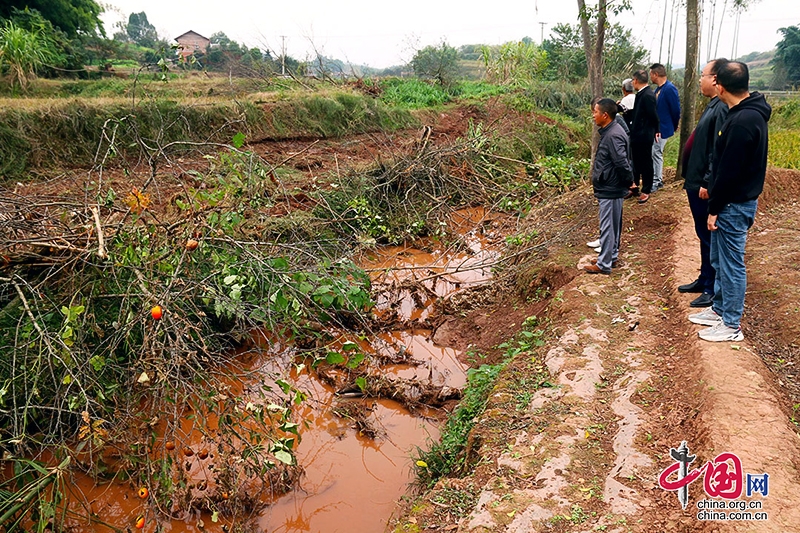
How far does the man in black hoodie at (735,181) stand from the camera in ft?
10.6

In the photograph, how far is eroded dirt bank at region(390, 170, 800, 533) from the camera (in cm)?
259

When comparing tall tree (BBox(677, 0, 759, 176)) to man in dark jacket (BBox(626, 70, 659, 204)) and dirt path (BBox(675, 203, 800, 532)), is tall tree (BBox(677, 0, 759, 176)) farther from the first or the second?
dirt path (BBox(675, 203, 800, 532))

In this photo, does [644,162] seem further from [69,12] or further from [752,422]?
[69,12]

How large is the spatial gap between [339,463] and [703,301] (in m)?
3.04

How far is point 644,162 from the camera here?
637 centimetres

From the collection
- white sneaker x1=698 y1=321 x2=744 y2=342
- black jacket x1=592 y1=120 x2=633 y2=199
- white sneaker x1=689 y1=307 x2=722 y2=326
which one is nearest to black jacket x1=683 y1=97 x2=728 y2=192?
black jacket x1=592 y1=120 x2=633 y2=199

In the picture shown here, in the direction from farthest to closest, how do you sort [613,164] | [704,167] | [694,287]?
1. [613,164]
2. [694,287]
3. [704,167]

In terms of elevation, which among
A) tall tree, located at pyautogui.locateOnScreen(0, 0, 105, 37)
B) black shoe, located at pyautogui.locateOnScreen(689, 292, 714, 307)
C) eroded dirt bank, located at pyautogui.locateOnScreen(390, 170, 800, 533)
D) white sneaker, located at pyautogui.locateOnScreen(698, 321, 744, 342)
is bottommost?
eroded dirt bank, located at pyautogui.locateOnScreen(390, 170, 800, 533)

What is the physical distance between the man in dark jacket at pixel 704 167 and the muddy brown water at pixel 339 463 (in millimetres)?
2209

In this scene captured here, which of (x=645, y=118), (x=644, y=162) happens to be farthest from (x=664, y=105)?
(x=644, y=162)

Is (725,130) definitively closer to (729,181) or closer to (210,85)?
(729,181)

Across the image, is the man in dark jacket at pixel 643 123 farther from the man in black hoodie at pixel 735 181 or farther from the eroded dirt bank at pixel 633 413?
the man in black hoodie at pixel 735 181

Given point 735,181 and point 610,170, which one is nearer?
point 735,181

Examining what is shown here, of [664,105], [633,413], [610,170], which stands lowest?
[633,413]
